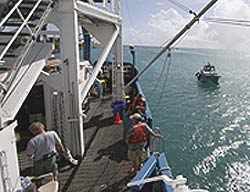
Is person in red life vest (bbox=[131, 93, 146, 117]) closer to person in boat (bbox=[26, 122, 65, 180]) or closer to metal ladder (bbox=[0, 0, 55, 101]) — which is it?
person in boat (bbox=[26, 122, 65, 180])

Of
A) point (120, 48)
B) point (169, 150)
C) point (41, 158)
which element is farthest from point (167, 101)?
point (41, 158)

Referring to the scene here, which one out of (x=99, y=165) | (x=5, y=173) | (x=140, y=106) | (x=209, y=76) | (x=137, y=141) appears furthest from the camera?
(x=209, y=76)

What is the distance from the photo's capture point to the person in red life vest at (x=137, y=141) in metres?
6.17

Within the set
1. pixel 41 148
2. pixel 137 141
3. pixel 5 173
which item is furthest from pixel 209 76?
pixel 5 173

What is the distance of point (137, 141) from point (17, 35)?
350 cm

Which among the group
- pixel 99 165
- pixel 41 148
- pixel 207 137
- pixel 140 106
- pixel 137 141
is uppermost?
pixel 140 106

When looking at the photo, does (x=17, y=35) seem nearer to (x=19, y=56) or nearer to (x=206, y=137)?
(x=19, y=56)

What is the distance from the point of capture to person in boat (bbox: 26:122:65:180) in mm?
5109

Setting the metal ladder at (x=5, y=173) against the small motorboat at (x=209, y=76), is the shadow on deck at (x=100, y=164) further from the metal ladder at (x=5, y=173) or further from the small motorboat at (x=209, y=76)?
the small motorboat at (x=209, y=76)

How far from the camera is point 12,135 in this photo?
3863 millimetres

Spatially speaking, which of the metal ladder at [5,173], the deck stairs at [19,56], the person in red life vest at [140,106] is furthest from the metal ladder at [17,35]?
A: the person in red life vest at [140,106]

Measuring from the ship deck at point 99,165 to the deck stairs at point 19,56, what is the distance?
2.66m

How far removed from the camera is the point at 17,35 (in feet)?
13.9

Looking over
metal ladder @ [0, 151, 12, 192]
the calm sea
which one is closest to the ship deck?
metal ladder @ [0, 151, 12, 192]
